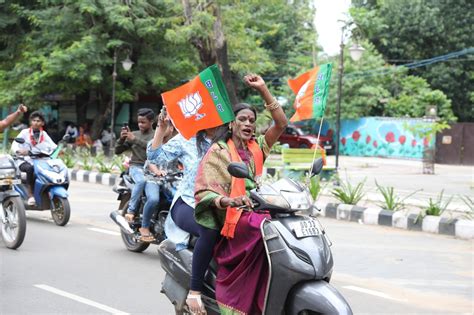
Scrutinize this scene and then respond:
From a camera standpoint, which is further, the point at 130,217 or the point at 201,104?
the point at 130,217

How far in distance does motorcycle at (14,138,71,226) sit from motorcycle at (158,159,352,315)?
248 inches

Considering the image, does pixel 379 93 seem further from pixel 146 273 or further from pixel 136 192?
pixel 146 273

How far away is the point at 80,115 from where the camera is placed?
3047 centimetres

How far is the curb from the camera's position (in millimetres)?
9953

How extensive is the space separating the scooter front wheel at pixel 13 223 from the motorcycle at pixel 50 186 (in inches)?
66.4

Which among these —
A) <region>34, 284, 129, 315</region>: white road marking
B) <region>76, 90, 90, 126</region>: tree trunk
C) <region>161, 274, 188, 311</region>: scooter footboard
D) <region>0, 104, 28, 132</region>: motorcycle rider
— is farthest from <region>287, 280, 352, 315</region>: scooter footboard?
<region>76, 90, 90, 126</region>: tree trunk

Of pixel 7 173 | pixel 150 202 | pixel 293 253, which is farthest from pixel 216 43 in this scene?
pixel 293 253

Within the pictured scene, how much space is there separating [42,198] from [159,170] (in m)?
3.14

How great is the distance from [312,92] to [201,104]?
1490 mm

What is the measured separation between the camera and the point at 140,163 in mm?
8133

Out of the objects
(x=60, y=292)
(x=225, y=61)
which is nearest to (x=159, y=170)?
(x=60, y=292)

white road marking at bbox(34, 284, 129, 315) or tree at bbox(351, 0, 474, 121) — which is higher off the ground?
tree at bbox(351, 0, 474, 121)

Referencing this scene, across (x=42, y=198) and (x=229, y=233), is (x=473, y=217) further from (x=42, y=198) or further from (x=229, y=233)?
(x=229, y=233)

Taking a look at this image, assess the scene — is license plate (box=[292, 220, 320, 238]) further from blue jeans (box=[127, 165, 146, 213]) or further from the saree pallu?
blue jeans (box=[127, 165, 146, 213])
